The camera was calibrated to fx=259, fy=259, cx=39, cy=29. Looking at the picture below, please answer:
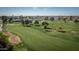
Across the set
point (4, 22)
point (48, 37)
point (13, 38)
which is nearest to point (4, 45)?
point (13, 38)

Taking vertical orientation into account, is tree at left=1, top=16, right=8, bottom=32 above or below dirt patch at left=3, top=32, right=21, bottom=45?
above

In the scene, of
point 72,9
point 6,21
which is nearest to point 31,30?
point 6,21

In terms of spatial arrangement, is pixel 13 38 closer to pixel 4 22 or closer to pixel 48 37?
pixel 4 22

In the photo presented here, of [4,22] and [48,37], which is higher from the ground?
[4,22]

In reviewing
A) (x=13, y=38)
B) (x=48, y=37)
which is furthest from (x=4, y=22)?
(x=48, y=37)

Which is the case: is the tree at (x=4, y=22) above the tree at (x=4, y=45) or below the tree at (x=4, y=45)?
above

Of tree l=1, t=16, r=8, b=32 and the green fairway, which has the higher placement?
tree l=1, t=16, r=8, b=32

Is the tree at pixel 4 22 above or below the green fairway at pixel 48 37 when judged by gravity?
above
